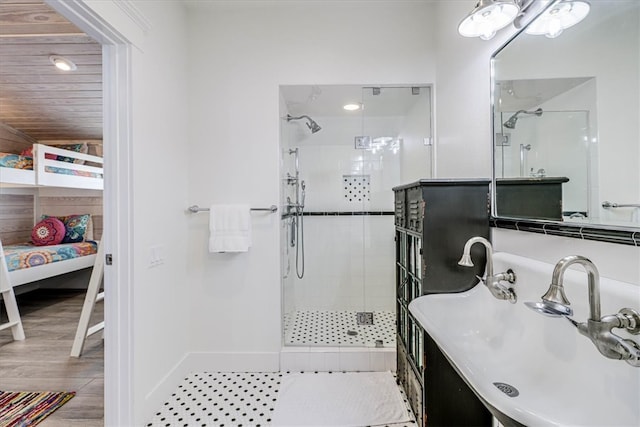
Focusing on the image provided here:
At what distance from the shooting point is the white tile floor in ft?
5.37

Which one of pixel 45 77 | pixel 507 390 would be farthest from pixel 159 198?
pixel 45 77

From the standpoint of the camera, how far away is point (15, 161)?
10.6ft

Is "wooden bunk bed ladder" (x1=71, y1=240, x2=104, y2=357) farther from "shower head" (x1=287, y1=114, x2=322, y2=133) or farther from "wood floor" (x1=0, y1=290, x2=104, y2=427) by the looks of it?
"shower head" (x1=287, y1=114, x2=322, y2=133)

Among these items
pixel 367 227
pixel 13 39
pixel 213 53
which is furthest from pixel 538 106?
pixel 13 39

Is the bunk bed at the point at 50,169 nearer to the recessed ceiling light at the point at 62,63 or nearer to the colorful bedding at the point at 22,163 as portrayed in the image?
the colorful bedding at the point at 22,163

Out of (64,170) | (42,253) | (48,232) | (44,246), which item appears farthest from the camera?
(48,232)

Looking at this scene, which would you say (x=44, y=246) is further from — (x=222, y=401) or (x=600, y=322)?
(x=600, y=322)

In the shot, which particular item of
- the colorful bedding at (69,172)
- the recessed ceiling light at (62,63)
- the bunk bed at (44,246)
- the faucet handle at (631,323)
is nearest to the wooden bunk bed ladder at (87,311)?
the bunk bed at (44,246)

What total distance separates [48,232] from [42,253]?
→ 80 cm

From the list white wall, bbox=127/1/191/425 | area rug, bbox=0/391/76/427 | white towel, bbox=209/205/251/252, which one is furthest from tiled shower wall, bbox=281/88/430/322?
area rug, bbox=0/391/76/427

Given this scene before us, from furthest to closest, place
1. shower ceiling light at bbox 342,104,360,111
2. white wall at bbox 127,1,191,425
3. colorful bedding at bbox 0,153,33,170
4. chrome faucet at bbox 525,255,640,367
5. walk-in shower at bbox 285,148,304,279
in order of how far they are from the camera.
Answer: colorful bedding at bbox 0,153,33,170
walk-in shower at bbox 285,148,304,279
shower ceiling light at bbox 342,104,360,111
white wall at bbox 127,1,191,425
chrome faucet at bbox 525,255,640,367

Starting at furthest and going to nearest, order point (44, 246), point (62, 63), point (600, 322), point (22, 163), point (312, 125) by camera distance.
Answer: point (44, 246) < point (22, 163) < point (312, 125) < point (62, 63) < point (600, 322)

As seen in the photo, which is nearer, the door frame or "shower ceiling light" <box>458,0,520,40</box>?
"shower ceiling light" <box>458,0,520,40</box>

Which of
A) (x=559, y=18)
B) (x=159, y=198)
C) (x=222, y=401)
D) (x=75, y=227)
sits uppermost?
(x=559, y=18)
